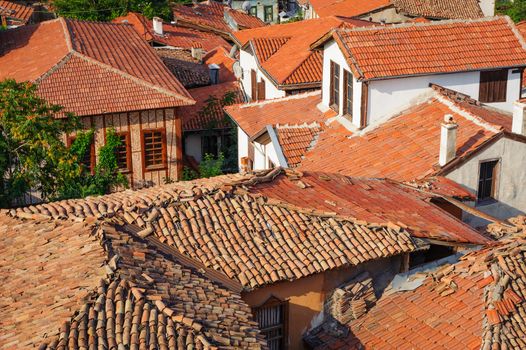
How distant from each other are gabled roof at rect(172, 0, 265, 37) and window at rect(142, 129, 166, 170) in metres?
26.6

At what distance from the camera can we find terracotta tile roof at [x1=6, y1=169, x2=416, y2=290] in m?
13.1

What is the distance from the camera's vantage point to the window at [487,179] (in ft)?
65.0

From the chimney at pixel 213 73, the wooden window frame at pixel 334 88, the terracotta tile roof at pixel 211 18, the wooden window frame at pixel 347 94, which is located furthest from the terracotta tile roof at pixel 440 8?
the wooden window frame at pixel 347 94

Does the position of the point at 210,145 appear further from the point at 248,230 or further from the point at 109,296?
the point at 109,296

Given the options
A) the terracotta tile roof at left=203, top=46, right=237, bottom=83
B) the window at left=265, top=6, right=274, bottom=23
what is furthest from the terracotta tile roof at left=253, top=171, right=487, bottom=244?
the window at left=265, top=6, right=274, bottom=23

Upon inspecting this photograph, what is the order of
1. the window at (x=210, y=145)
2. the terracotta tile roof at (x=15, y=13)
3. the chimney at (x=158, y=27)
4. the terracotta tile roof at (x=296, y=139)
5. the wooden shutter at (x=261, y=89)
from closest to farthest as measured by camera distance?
the terracotta tile roof at (x=296, y=139) < the wooden shutter at (x=261, y=89) < the window at (x=210, y=145) < the chimney at (x=158, y=27) < the terracotta tile roof at (x=15, y=13)

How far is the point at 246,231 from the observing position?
45.1ft

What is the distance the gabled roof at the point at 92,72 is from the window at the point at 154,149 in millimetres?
1281

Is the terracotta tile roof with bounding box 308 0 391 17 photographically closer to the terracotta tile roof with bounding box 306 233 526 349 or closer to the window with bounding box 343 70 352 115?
the window with bounding box 343 70 352 115

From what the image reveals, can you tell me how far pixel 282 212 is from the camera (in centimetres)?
1432

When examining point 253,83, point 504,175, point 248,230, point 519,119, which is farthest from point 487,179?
point 253,83

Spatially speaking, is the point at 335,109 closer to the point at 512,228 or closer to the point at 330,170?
the point at 330,170

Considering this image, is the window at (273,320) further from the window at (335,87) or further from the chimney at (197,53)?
the chimney at (197,53)

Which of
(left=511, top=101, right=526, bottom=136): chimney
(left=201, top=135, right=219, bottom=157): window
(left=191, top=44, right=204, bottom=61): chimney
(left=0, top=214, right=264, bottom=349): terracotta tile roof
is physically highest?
(left=191, top=44, right=204, bottom=61): chimney
